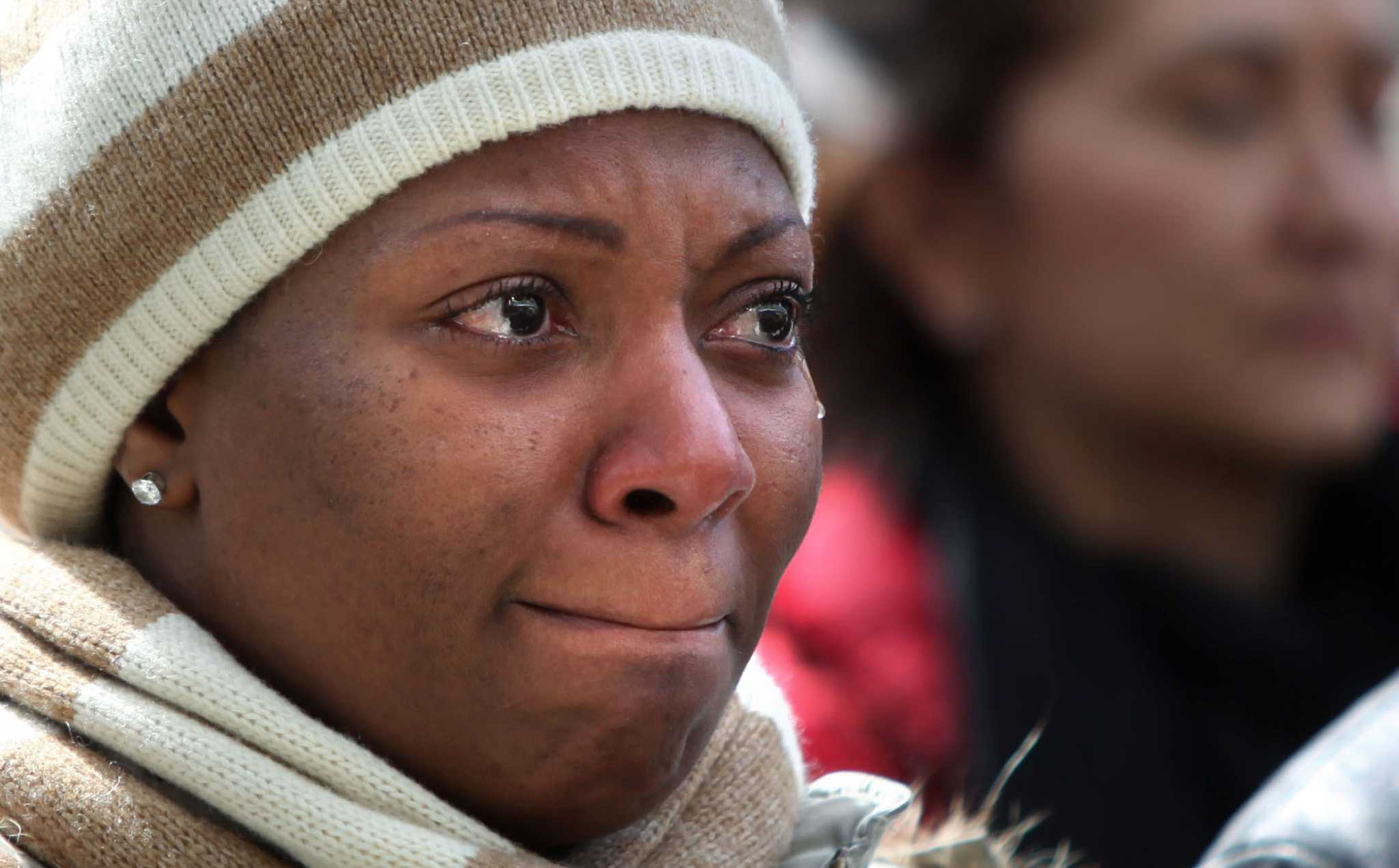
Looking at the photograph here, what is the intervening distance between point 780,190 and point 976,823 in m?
0.85

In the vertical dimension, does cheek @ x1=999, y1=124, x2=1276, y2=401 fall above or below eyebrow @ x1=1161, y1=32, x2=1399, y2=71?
below

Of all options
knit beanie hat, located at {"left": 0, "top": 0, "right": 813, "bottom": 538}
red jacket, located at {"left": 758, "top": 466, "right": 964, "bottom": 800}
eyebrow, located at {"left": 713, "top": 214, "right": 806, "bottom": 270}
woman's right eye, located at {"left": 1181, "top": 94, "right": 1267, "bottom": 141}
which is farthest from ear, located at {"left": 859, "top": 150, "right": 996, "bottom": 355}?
knit beanie hat, located at {"left": 0, "top": 0, "right": 813, "bottom": 538}

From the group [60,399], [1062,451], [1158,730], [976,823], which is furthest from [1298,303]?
[60,399]

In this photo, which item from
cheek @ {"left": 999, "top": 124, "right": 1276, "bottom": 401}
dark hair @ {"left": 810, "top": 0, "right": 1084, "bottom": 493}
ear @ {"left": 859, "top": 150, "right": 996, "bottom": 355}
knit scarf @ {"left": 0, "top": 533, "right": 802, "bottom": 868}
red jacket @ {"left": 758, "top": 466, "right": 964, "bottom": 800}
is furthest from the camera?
ear @ {"left": 859, "top": 150, "right": 996, "bottom": 355}

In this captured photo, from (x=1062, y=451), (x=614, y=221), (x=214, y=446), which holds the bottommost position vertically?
(x=214, y=446)

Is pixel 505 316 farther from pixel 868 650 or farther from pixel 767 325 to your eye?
pixel 868 650

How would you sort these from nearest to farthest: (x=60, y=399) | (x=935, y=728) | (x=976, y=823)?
(x=60, y=399), (x=976, y=823), (x=935, y=728)

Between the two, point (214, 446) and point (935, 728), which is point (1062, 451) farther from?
point (214, 446)

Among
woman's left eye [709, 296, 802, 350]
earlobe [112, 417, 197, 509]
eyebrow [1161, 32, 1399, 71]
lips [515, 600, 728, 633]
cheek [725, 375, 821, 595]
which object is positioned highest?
eyebrow [1161, 32, 1399, 71]

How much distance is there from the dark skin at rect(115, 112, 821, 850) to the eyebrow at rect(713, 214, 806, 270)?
2 cm

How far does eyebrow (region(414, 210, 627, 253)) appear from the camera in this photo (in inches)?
63.7

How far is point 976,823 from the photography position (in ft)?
7.09

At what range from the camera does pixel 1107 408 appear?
3.93 metres

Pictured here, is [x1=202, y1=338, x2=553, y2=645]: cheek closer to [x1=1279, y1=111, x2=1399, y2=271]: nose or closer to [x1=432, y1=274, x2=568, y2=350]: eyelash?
[x1=432, y1=274, x2=568, y2=350]: eyelash
